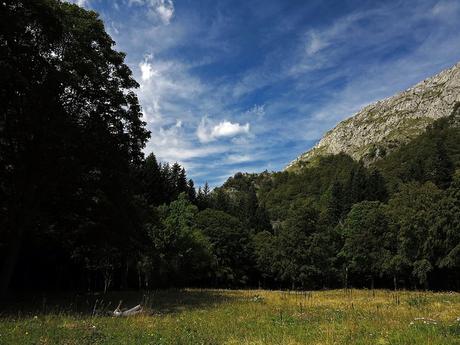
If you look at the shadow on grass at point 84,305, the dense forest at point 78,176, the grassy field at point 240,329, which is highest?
the dense forest at point 78,176

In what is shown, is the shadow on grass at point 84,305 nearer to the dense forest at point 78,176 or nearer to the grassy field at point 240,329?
the grassy field at point 240,329

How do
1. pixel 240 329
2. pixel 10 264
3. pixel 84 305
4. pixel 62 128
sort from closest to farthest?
1. pixel 240 329
2. pixel 62 128
3. pixel 10 264
4. pixel 84 305

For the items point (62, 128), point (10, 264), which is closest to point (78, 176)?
point (62, 128)

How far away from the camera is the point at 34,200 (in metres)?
22.4

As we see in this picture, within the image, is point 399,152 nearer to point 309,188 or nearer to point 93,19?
point 309,188

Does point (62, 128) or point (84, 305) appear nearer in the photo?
point (62, 128)

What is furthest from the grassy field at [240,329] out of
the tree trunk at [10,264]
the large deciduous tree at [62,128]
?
the large deciduous tree at [62,128]

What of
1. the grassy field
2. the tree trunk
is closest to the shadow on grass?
the tree trunk

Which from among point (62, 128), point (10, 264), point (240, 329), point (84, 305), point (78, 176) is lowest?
point (84, 305)

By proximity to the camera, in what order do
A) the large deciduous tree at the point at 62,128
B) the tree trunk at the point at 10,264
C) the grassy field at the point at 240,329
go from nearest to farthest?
the grassy field at the point at 240,329, the large deciduous tree at the point at 62,128, the tree trunk at the point at 10,264

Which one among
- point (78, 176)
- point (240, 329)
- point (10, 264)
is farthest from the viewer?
point (78, 176)

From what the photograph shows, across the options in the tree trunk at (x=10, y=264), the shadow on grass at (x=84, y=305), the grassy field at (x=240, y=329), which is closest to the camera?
the grassy field at (x=240, y=329)

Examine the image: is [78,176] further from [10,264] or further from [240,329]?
[240,329]

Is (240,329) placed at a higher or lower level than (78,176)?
lower
